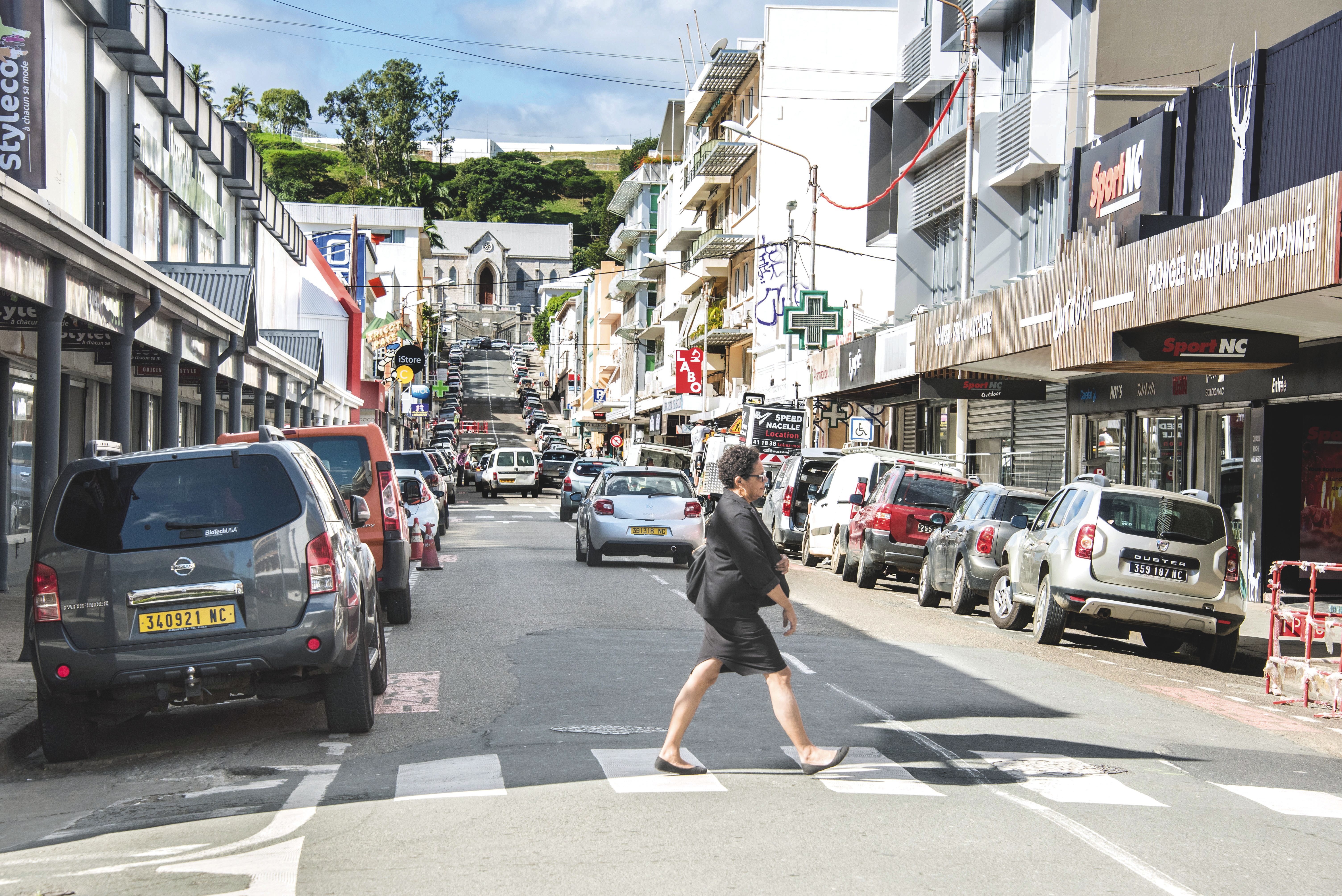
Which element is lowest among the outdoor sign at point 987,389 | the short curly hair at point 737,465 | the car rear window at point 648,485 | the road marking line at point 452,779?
the road marking line at point 452,779

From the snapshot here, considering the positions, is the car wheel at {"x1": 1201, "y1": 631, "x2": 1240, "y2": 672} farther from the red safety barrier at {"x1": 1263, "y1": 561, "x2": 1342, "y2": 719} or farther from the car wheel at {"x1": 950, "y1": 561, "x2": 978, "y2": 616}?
the car wheel at {"x1": 950, "y1": 561, "x2": 978, "y2": 616}

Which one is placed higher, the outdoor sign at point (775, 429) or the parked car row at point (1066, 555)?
the outdoor sign at point (775, 429)

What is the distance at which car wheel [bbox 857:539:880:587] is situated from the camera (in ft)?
69.5

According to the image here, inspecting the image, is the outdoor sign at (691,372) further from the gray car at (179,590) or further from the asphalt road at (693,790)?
the gray car at (179,590)

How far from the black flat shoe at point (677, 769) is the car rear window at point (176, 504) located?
2.58 meters

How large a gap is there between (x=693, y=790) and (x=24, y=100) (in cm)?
1423

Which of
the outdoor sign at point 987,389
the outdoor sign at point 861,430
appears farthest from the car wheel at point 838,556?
the outdoor sign at point 861,430

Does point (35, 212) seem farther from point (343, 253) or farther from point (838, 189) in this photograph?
point (343, 253)

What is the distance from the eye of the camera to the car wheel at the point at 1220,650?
1448cm

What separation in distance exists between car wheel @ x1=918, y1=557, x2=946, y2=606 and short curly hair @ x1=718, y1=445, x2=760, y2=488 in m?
12.0

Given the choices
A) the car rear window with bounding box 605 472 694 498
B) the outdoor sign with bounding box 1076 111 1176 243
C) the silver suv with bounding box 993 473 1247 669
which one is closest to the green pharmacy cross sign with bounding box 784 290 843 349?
the outdoor sign with bounding box 1076 111 1176 243

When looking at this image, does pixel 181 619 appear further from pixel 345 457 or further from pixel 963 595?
pixel 963 595

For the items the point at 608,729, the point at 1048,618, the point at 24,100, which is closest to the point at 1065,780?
the point at 608,729

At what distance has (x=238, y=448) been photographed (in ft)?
27.7
